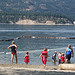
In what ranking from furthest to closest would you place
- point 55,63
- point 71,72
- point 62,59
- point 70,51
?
1. point 55,63
2. point 62,59
3. point 70,51
4. point 71,72

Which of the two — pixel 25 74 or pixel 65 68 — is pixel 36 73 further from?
pixel 65 68

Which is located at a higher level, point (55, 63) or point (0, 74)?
point (0, 74)

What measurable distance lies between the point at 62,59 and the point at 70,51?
3.44 m

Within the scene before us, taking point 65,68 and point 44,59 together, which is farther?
point 44,59

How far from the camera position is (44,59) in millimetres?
26594

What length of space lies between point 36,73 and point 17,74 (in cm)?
167

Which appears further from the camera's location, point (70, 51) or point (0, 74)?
point (70, 51)

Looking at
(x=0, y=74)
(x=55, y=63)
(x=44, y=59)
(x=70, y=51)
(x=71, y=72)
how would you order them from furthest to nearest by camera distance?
(x=55, y=63) → (x=70, y=51) → (x=44, y=59) → (x=71, y=72) → (x=0, y=74)

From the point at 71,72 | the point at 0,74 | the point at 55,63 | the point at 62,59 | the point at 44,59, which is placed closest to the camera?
the point at 0,74

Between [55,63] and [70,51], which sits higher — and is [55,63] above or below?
below

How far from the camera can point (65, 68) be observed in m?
24.8

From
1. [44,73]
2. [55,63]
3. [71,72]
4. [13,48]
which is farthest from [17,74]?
[55,63]

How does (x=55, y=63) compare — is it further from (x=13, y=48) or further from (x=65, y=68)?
(x=65, y=68)

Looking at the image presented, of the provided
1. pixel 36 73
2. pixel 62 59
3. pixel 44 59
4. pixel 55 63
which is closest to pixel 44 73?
pixel 36 73
